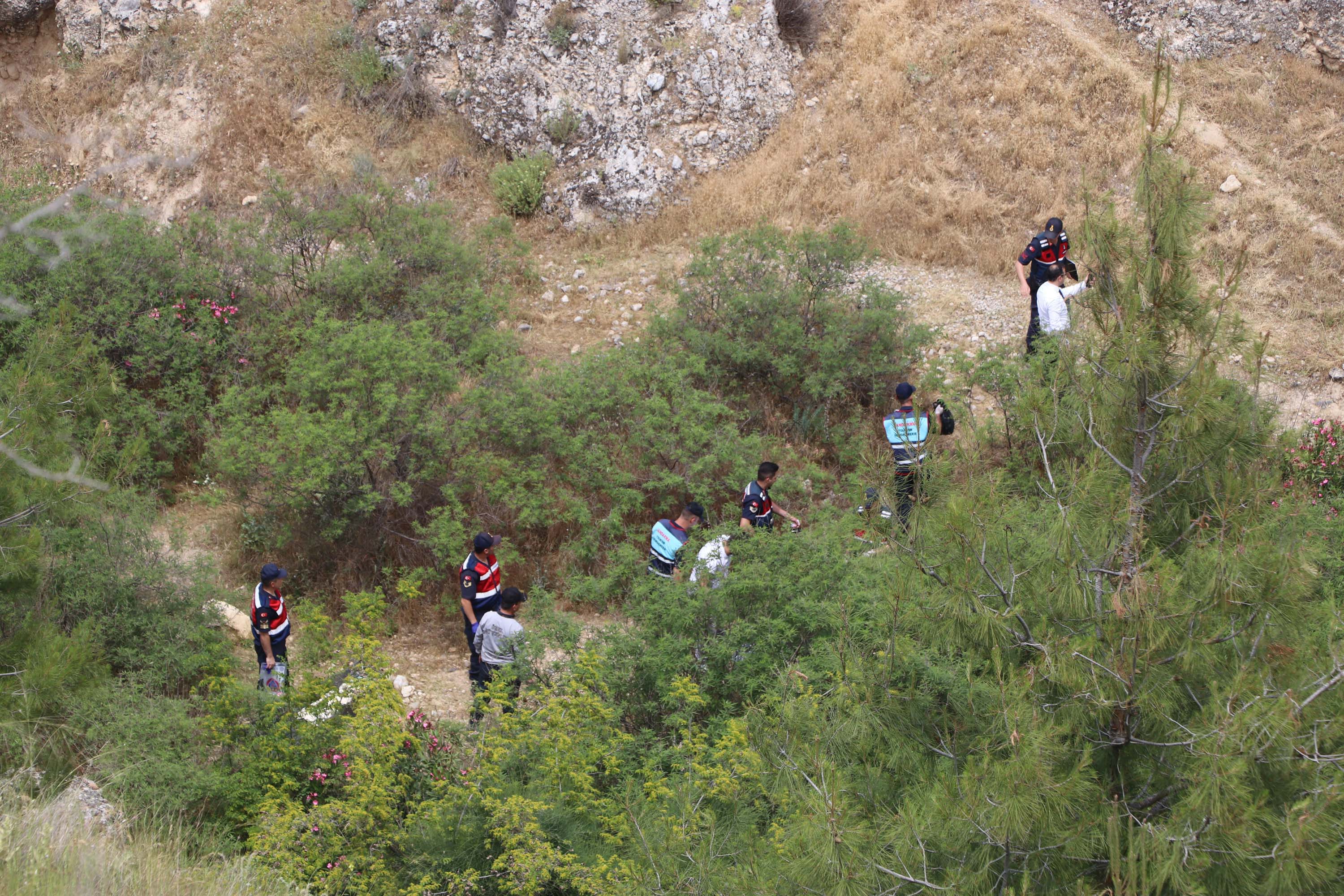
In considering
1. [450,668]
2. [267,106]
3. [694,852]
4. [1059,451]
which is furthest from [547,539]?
[267,106]

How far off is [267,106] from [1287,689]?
15.4 m

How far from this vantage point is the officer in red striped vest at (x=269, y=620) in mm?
7387

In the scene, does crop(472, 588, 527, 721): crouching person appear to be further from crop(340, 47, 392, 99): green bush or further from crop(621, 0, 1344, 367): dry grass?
crop(340, 47, 392, 99): green bush

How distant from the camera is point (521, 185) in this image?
14.1 metres

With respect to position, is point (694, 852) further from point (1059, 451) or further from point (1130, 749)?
point (1059, 451)

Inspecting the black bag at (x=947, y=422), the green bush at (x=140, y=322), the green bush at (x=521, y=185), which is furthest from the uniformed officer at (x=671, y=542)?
the green bush at (x=521, y=185)

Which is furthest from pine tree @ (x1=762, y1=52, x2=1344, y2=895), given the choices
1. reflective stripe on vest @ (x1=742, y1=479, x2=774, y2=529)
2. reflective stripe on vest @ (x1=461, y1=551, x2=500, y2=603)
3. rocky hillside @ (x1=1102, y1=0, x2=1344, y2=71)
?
rocky hillside @ (x1=1102, y1=0, x2=1344, y2=71)

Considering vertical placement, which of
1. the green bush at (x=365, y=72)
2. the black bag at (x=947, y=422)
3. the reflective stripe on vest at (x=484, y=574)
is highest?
the green bush at (x=365, y=72)

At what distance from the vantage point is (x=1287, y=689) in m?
3.27

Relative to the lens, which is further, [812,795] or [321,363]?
[321,363]

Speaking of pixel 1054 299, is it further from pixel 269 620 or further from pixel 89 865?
pixel 89 865

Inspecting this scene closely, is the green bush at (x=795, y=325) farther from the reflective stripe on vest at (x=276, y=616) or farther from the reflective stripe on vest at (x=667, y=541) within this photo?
the reflective stripe on vest at (x=276, y=616)

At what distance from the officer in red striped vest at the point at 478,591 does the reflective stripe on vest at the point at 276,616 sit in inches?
51.0

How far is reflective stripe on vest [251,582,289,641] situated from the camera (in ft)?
24.5
